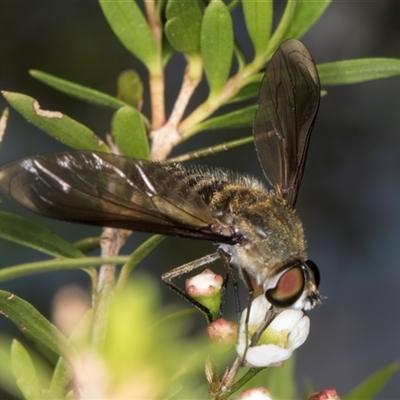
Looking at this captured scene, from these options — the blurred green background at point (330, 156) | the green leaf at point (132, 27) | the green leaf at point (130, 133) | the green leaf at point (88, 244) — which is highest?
the blurred green background at point (330, 156)

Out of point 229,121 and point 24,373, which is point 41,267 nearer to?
point 24,373

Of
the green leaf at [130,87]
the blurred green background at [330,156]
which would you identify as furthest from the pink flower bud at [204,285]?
the blurred green background at [330,156]

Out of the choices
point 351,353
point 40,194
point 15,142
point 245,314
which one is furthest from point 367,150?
point 40,194

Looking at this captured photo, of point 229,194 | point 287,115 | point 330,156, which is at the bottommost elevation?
point 229,194

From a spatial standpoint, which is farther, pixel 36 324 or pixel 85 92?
pixel 85 92

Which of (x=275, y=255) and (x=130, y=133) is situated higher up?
(x=130, y=133)

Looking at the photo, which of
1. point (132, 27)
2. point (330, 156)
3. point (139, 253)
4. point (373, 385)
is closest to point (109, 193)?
point (139, 253)

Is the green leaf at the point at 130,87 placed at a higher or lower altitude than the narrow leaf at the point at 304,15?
higher

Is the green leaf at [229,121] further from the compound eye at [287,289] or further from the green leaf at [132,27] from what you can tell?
the compound eye at [287,289]
